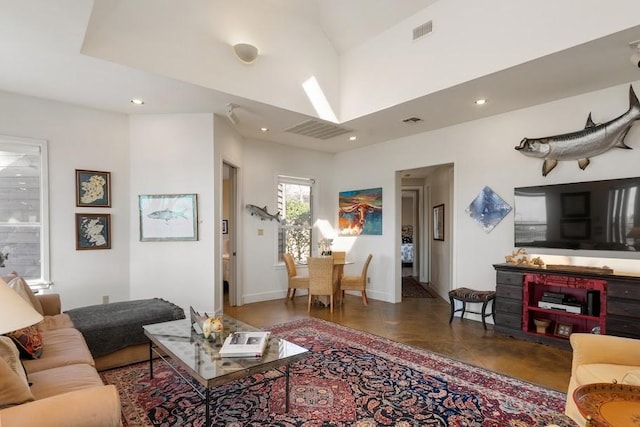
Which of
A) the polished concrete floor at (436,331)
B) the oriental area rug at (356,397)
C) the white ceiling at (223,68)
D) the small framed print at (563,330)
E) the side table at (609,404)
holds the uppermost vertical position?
the white ceiling at (223,68)

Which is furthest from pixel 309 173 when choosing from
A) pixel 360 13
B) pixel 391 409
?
pixel 391 409

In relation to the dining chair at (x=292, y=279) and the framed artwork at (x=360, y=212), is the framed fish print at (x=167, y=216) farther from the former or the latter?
the framed artwork at (x=360, y=212)

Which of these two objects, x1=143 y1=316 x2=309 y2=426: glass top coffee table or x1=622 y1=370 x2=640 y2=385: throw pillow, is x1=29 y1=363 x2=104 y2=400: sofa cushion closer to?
x1=143 y1=316 x2=309 y2=426: glass top coffee table

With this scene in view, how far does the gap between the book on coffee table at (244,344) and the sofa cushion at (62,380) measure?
2.44ft

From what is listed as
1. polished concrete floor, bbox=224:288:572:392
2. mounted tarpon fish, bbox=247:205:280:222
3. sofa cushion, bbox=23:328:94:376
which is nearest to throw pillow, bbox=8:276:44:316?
sofa cushion, bbox=23:328:94:376

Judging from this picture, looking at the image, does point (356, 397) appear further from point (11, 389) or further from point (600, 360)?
point (11, 389)

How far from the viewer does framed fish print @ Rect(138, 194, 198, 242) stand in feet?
15.4

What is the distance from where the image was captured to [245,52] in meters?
4.04

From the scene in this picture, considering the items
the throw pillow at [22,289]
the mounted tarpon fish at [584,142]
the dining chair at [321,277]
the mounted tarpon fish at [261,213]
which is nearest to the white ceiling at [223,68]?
the mounted tarpon fish at [584,142]

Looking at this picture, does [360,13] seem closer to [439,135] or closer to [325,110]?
[325,110]

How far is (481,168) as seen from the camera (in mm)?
4836

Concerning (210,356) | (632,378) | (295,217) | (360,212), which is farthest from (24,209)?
(632,378)

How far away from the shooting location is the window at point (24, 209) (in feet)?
12.9

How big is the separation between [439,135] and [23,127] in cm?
538
